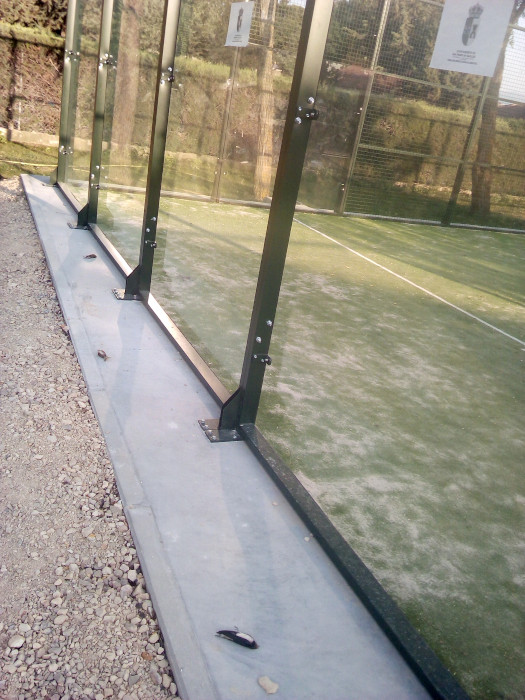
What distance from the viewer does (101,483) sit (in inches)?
71.8

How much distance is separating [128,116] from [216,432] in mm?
3585

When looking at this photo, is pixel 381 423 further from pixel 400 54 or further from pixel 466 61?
pixel 400 54

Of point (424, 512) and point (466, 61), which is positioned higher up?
point (466, 61)

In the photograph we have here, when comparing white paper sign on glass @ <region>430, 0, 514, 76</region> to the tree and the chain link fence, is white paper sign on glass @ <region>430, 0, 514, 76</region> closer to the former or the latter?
the chain link fence

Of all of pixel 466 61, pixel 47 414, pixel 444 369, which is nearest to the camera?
pixel 47 414

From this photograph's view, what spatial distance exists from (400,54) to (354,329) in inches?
228

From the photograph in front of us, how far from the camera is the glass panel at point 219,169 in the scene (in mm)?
3363

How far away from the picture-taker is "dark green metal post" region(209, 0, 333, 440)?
1720mm

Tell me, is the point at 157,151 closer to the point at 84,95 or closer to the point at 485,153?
the point at 84,95

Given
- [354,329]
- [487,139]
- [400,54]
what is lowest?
[354,329]

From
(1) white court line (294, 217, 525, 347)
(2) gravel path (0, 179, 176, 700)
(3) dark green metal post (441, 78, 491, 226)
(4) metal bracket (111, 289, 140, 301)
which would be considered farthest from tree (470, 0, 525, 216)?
(2) gravel path (0, 179, 176, 700)

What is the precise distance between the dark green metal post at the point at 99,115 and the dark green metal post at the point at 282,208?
9.57 ft

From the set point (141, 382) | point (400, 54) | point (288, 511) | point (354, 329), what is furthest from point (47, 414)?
point (400, 54)

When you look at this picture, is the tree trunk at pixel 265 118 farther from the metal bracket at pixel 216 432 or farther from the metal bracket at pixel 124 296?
the metal bracket at pixel 216 432
